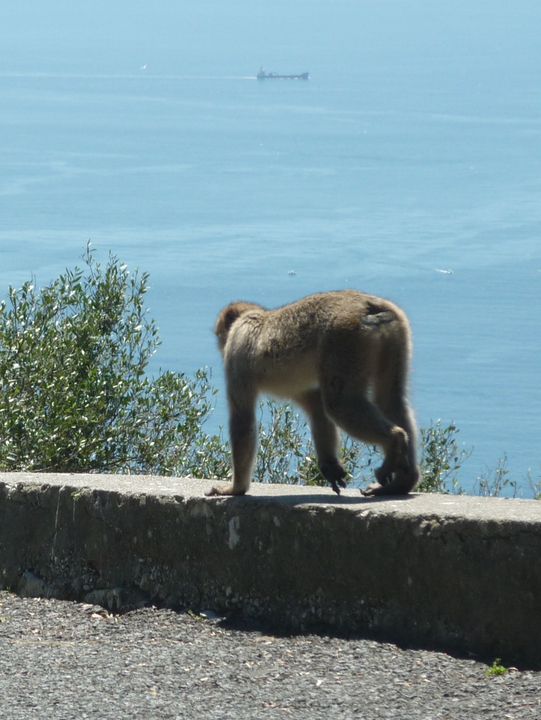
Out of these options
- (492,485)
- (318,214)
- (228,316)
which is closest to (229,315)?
(228,316)

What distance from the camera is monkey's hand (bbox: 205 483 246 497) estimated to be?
15.0 ft

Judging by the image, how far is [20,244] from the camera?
64188mm

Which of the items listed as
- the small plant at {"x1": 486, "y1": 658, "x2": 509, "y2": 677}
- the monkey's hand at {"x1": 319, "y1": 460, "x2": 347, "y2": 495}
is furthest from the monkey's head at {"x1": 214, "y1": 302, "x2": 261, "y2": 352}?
the small plant at {"x1": 486, "y1": 658, "x2": 509, "y2": 677}

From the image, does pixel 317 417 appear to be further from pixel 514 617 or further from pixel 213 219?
pixel 213 219

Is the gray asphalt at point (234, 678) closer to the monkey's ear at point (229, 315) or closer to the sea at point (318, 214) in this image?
the monkey's ear at point (229, 315)

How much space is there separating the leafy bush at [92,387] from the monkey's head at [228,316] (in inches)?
106

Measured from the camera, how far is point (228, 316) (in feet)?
17.3

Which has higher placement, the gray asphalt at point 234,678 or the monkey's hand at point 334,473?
the monkey's hand at point 334,473

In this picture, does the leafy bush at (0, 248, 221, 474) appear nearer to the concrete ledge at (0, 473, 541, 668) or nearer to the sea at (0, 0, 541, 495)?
the sea at (0, 0, 541, 495)

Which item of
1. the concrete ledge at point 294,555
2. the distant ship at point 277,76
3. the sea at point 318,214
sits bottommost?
the concrete ledge at point 294,555

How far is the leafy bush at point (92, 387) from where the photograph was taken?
8.09 metres

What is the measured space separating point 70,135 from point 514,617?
112 metres

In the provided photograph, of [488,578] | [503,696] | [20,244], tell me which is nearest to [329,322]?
[488,578]

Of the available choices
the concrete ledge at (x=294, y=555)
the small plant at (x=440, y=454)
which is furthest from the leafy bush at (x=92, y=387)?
the concrete ledge at (x=294, y=555)
